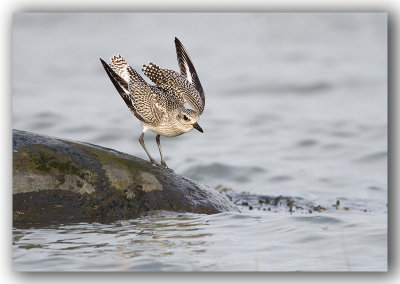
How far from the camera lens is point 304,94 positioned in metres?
18.0

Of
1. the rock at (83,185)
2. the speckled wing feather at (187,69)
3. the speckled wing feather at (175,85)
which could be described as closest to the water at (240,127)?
the rock at (83,185)

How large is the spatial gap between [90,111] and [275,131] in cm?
469

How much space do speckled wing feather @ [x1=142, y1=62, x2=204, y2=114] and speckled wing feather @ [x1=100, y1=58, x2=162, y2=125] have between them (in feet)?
1.04

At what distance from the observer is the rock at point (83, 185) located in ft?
23.5

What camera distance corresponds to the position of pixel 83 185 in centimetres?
736

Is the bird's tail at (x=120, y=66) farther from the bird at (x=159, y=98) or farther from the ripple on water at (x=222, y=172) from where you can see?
the ripple on water at (x=222, y=172)

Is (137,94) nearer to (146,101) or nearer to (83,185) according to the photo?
(146,101)

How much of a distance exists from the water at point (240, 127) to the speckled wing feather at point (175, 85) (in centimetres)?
165

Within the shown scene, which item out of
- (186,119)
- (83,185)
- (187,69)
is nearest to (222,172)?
(187,69)

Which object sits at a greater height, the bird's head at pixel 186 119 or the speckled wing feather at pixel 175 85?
the speckled wing feather at pixel 175 85

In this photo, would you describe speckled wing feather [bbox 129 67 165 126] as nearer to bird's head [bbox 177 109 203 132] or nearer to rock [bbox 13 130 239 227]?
bird's head [bbox 177 109 203 132]

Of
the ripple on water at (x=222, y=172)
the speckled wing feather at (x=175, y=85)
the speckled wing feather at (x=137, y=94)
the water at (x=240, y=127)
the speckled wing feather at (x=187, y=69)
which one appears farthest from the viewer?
the ripple on water at (x=222, y=172)

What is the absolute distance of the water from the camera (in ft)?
21.9

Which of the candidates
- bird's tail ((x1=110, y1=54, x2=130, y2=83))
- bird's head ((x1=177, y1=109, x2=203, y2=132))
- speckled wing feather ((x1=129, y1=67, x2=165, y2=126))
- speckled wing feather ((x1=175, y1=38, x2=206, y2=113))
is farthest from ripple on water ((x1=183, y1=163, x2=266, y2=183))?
bird's tail ((x1=110, y1=54, x2=130, y2=83))
